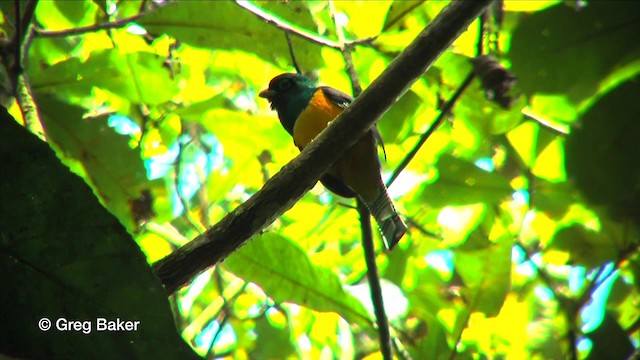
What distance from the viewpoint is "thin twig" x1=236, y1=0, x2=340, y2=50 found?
2805 millimetres

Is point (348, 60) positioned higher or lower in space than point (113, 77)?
lower

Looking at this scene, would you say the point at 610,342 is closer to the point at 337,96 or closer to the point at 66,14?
the point at 337,96

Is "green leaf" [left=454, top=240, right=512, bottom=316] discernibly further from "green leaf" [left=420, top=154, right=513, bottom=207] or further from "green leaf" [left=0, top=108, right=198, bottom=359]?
"green leaf" [left=0, top=108, right=198, bottom=359]

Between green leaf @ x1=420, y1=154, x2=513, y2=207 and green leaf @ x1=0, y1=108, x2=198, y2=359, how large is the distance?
5.63 feet

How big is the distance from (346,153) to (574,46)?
1.61m

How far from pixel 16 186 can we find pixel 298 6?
6.21ft

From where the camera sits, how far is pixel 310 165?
189 centimetres

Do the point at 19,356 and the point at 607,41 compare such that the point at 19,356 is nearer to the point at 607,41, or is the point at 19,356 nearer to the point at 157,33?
the point at 607,41

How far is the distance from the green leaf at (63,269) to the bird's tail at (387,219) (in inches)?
67.6

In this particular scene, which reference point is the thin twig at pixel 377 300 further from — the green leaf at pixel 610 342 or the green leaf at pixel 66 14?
the green leaf at pixel 66 14

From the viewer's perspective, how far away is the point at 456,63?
2.86 metres

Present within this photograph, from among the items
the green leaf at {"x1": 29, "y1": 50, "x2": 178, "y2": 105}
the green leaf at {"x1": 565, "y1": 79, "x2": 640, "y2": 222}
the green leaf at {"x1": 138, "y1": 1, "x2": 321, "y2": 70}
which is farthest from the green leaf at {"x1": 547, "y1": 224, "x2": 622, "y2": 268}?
the green leaf at {"x1": 29, "y1": 50, "x2": 178, "y2": 105}

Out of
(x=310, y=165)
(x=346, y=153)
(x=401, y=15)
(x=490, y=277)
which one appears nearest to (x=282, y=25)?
(x=401, y=15)

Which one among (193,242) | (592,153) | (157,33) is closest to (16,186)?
(193,242)
